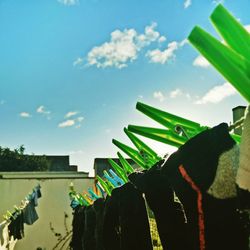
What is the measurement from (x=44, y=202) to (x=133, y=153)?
9.38 metres

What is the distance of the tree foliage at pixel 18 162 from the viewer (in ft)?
62.0

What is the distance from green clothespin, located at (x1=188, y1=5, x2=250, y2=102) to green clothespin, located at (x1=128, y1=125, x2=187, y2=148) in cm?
35

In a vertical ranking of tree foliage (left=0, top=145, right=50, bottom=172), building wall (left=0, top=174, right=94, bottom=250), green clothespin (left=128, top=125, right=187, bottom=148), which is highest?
tree foliage (left=0, top=145, right=50, bottom=172)

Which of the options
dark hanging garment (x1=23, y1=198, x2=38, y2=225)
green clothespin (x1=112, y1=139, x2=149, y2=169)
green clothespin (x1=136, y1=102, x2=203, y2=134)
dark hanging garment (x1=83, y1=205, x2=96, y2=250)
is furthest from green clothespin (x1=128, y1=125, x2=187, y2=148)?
dark hanging garment (x1=23, y1=198, x2=38, y2=225)

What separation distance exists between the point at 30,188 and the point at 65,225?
1.40m

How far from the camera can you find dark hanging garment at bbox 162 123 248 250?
634 mm

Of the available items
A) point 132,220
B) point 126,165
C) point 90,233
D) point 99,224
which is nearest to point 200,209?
point 132,220

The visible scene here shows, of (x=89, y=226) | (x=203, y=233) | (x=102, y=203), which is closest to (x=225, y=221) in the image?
(x=203, y=233)

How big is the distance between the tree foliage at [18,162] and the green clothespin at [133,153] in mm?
18390

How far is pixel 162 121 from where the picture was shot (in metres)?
0.92

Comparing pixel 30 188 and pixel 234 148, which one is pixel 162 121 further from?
pixel 30 188

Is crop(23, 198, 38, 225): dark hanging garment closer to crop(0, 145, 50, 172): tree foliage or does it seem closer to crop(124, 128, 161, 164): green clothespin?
crop(124, 128, 161, 164): green clothespin

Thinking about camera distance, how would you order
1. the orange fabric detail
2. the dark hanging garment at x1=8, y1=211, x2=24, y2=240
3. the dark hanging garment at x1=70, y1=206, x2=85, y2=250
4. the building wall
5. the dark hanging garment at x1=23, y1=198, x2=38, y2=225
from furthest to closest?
the building wall
the dark hanging garment at x1=23, y1=198, x2=38, y2=225
the dark hanging garment at x1=8, y1=211, x2=24, y2=240
the dark hanging garment at x1=70, y1=206, x2=85, y2=250
the orange fabric detail

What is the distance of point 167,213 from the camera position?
80cm
